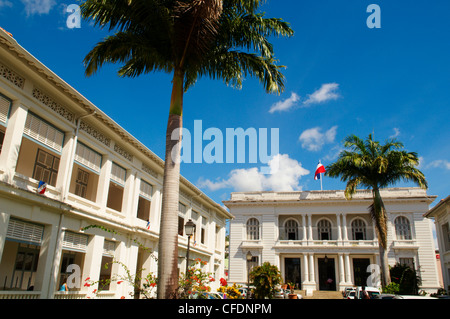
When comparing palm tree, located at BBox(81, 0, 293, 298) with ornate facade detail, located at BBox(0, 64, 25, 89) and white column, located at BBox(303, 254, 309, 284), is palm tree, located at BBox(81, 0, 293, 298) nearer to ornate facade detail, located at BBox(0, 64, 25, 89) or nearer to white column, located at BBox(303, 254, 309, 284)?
ornate facade detail, located at BBox(0, 64, 25, 89)

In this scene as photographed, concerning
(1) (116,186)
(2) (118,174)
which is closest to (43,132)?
(2) (118,174)

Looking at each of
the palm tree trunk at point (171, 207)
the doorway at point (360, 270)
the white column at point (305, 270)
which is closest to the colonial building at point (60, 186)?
the palm tree trunk at point (171, 207)

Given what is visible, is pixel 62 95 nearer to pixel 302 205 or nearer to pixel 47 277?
pixel 47 277

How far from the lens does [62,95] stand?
13.2 meters

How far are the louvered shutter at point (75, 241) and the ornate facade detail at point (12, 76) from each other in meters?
5.64

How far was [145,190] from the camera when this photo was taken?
20188mm

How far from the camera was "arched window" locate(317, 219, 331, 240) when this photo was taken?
147 feet

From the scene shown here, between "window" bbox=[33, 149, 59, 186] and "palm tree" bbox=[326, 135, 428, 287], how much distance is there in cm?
1869

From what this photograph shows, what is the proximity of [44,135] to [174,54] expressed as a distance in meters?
5.73

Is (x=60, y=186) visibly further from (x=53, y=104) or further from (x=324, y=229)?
(x=324, y=229)

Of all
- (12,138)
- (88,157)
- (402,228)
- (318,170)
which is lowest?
(12,138)

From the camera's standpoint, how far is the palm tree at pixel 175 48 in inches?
378

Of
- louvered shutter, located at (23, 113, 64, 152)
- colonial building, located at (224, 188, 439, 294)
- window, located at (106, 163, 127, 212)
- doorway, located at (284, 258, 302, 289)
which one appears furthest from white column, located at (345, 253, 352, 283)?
louvered shutter, located at (23, 113, 64, 152)

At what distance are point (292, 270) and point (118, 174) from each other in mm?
32486
